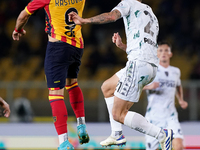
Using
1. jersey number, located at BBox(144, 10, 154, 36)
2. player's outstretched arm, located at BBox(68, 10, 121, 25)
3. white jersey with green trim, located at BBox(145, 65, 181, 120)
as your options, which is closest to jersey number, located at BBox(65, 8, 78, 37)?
player's outstretched arm, located at BBox(68, 10, 121, 25)

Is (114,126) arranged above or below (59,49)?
below

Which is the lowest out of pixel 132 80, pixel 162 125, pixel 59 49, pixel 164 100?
pixel 162 125

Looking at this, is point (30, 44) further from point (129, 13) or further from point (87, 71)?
point (129, 13)

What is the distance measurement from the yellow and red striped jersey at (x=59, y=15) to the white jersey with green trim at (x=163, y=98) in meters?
2.00

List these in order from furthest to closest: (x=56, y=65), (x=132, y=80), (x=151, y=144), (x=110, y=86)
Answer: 1. (x=151, y=144)
2. (x=110, y=86)
3. (x=56, y=65)
4. (x=132, y=80)

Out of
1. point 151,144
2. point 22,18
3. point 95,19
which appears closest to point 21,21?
point 22,18

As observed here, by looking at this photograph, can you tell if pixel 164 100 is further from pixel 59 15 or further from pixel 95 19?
pixel 95 19

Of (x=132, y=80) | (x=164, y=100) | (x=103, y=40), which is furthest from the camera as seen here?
(x=103, y=40)

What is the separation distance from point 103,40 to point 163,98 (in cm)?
865

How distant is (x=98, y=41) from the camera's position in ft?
45.3

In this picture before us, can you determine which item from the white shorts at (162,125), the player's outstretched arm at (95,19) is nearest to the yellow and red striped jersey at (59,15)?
the player's outstretched arm at (95,19)

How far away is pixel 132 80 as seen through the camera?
11.9 feet

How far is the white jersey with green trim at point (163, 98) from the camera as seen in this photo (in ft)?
17.4

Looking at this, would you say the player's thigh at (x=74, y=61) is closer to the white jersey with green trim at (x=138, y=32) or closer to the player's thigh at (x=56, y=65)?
the player's thigh at (x=56, y=65)
